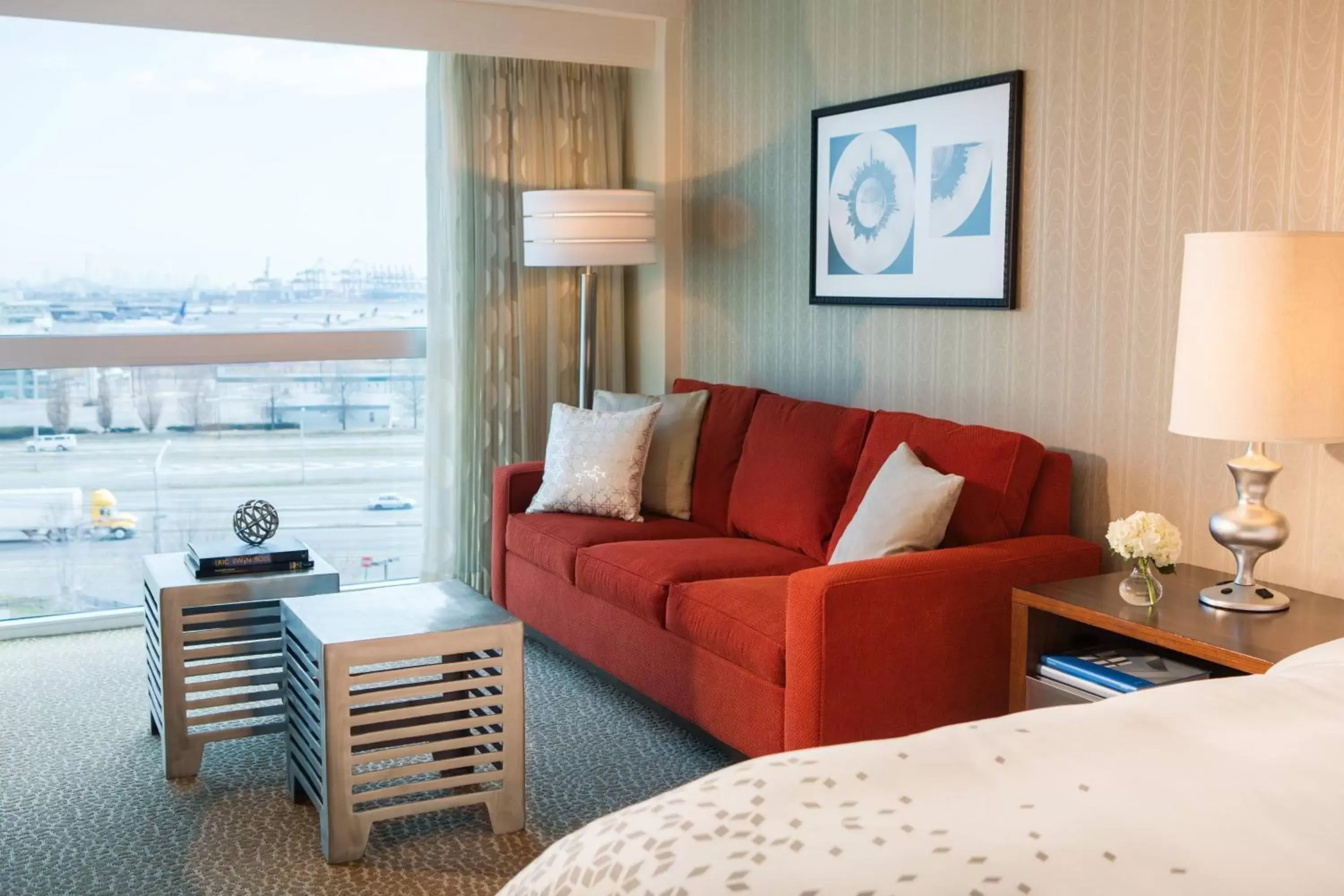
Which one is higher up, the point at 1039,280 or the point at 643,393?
the point at 1039,280

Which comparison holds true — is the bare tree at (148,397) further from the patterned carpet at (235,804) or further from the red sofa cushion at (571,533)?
the red sofa cushion at (571,533)

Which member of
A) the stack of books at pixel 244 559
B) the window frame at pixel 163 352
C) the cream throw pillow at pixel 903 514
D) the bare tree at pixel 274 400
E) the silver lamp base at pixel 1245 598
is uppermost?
the window frame at pixel 163 352

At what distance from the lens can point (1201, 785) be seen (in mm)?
1360

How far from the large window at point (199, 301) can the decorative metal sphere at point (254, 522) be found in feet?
4.93

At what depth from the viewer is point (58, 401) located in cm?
480

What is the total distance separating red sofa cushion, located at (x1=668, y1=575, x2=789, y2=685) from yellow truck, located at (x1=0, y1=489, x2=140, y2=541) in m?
2.49

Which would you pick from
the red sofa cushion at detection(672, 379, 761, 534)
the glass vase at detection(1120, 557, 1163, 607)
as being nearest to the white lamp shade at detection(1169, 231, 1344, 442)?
the glass vase at detection(1120, 557, 1163, 607)

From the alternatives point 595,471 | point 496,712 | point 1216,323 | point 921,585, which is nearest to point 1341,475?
point 1216,323

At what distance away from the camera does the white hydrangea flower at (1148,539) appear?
281 centimetres

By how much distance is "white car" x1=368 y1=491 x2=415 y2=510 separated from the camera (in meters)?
5.41

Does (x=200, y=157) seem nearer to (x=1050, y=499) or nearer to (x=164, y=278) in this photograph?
(x=164, y=278)

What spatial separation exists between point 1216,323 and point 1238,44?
871 millimetres

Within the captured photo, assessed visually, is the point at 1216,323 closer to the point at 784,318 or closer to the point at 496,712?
the point at 496,712

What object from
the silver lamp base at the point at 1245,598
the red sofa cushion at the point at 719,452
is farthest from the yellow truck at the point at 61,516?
the silver lamp base at the point at 1245,598
